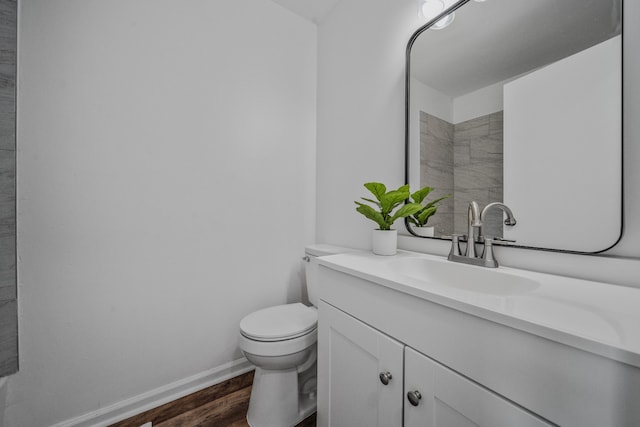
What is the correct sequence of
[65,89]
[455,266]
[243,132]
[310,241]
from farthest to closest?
[310,241]
[243,132]
[65,89]
[455,266]

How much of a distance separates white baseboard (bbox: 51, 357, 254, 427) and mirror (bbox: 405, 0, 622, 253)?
4.67 feet

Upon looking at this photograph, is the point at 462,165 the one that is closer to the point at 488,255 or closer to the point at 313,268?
the point at 488,255

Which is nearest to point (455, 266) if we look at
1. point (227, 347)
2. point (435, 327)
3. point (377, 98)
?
point (435, 327)

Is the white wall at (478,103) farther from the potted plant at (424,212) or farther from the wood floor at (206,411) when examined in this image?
the wood floor at (206,411)

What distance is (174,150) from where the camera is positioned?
1268 mm

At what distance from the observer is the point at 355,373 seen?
2.63 ft

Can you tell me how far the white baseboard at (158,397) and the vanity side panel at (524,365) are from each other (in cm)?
121

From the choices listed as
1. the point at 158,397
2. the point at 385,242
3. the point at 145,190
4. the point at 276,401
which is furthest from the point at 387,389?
the point at 145,190

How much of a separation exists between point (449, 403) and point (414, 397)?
93mm

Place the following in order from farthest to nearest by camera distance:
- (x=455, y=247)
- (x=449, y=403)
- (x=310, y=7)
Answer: (x=310, y=7)
(x=455, y=247)
(x=449, y=403)

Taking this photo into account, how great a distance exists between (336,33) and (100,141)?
5.05ft

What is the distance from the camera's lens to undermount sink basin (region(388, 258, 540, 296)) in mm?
730

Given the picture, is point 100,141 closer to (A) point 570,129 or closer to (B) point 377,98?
(B) point 377,98

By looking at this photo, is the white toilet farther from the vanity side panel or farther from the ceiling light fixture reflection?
the ceiling light fixture reflection
